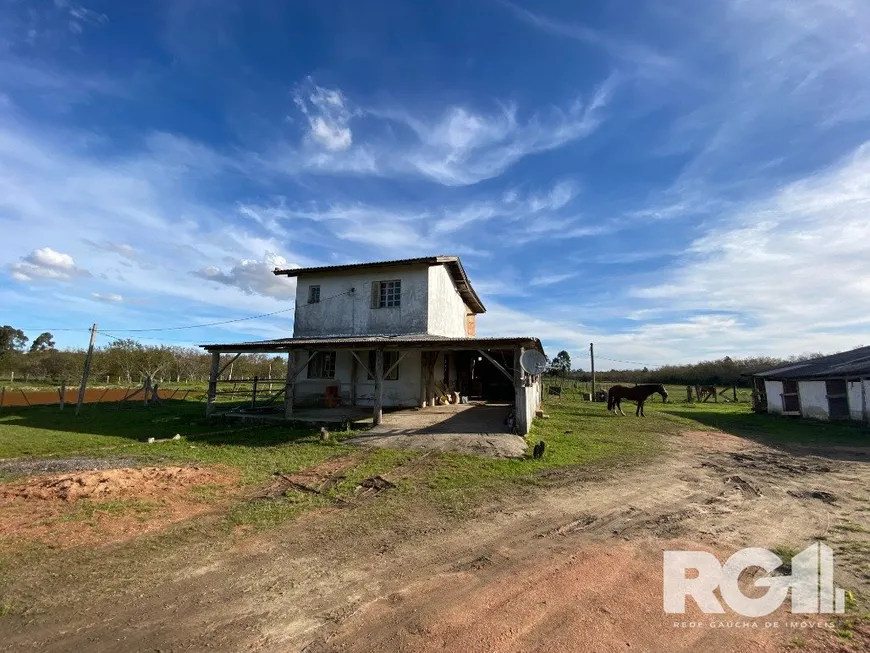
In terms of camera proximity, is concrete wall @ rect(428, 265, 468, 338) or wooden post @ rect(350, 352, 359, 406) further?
concrete wall @ rect(428, 265, 468, 338)

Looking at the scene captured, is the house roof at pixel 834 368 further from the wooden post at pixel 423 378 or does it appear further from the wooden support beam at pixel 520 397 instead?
the wooden post at pixel 423 378

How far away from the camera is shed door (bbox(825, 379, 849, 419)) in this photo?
20.1 meters

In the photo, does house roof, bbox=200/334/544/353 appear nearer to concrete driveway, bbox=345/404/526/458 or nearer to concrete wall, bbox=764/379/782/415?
concrete driveway, bbox=345/404/526/458

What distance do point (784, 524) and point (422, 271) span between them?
15095mm

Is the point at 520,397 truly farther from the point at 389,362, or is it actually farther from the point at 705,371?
the point at 705,371

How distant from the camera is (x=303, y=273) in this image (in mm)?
20750

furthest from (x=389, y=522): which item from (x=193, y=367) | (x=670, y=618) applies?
(x=193, y=367)

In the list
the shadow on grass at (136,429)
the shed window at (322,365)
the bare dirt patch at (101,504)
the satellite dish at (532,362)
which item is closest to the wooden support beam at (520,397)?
the satellite dish at (532,362)

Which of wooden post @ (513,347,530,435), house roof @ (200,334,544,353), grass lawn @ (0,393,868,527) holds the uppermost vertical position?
house roof @ (200,334,544,353)

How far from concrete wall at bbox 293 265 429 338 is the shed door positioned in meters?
20.5

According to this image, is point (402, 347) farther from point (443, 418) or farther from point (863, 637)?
point (863, 637)

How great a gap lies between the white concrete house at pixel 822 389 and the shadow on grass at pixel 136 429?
24.0 metres

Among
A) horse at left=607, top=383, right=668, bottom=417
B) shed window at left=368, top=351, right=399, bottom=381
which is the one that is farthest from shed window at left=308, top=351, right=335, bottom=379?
horse at left=607, top=383, right=668, bottom=417

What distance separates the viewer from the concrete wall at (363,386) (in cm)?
1877
